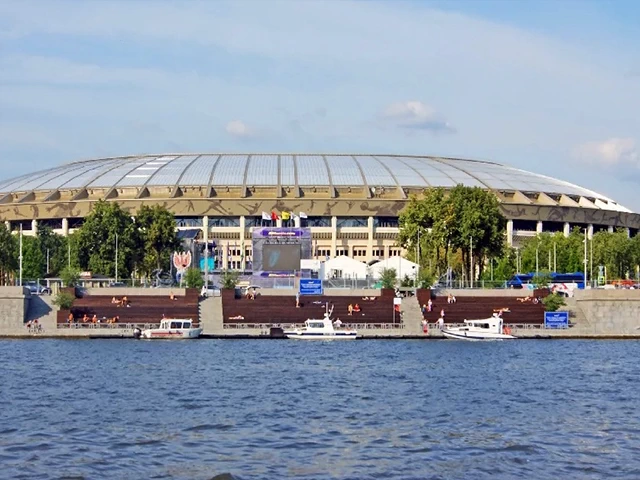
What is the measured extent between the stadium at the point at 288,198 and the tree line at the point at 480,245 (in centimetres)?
785

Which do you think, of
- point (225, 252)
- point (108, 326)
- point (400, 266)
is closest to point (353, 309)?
point (108, 326)

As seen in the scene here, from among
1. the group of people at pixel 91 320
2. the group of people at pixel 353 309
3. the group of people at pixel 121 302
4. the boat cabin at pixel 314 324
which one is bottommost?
the boat cabin at pixel 314 324

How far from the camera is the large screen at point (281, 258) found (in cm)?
10100

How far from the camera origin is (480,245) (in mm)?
112375

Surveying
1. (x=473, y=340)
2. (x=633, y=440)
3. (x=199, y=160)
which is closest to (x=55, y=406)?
(x=633, y=440)

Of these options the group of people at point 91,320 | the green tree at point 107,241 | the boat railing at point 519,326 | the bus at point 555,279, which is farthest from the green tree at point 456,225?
the group of people at point 91,320

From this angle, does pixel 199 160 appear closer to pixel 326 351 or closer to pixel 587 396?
pixel 326 351

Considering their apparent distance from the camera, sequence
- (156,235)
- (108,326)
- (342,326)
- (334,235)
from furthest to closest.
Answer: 1. (334,235)
2. (156,235)
3. (342,326)
4. (108,326)

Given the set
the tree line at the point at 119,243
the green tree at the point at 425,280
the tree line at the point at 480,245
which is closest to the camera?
the green tree at the point at 425,280

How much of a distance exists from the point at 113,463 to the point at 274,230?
69830 mm

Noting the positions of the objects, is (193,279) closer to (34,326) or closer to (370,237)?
(34,326)

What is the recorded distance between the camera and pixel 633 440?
35.9 meters

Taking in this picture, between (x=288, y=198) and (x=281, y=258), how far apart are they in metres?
31.4

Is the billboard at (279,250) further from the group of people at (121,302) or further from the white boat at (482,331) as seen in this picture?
the white boat at (482,331)
